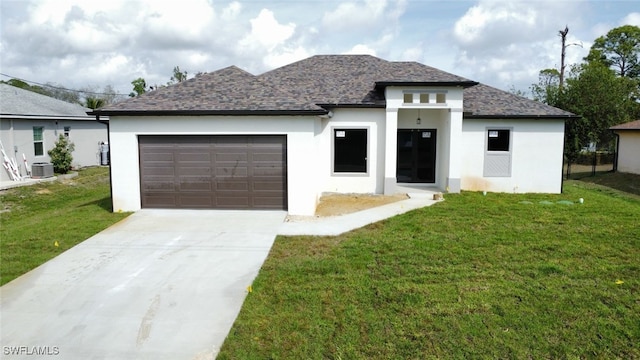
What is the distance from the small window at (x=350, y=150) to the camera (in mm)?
15336

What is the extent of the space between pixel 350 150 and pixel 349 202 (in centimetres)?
235

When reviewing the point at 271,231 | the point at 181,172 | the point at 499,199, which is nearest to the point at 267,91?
the point at 181,172

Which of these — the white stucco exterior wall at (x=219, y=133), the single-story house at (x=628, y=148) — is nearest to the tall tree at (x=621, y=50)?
the single-story house at (x=628, y=148)

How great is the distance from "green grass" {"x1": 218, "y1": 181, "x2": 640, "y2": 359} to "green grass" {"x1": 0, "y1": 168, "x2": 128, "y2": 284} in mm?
4372

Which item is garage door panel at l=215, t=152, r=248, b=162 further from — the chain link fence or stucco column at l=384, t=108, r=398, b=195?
the chain link fence

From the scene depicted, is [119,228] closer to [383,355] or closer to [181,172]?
[181,172]

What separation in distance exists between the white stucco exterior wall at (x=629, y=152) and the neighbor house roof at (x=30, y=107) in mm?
29981

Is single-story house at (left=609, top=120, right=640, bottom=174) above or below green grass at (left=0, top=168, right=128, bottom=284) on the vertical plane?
above

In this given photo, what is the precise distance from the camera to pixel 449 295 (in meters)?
6.39

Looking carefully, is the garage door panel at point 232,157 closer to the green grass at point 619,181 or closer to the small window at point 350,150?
the small window at point 350,150

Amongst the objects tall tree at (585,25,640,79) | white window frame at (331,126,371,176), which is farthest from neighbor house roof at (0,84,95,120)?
tall tree at (585,25,640,79)

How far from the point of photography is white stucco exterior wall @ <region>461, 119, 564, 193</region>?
51.1 ft

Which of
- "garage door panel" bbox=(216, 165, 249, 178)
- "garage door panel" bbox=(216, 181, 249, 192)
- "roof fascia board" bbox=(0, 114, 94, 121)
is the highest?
"roof fascia board" bbox=(0, 114, 94, 121)

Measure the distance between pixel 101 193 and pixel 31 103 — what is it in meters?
8.58
